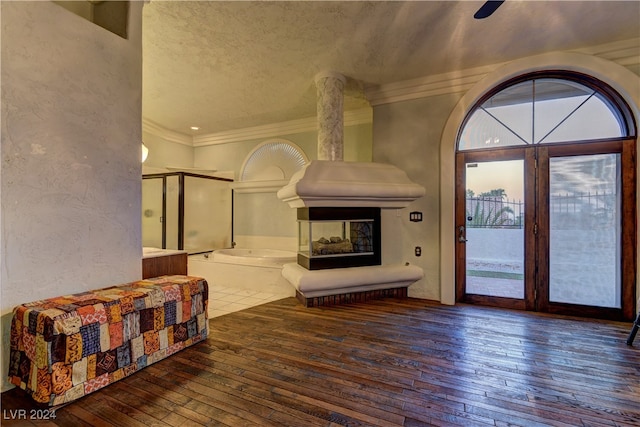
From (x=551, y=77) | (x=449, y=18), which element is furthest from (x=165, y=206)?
(x=551, y=77)

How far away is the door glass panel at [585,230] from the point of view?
306 cm

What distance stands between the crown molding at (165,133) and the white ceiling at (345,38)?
1434 millimetres

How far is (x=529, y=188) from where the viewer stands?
3.32 meters

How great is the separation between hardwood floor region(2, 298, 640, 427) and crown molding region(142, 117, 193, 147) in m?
4.00

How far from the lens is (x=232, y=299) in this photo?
3713 millimetres

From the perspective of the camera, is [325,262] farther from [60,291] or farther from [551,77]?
[551,77]

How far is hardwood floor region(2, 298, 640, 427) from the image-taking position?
157 cm

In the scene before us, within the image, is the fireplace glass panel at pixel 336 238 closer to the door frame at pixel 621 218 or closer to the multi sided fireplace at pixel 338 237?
the multi sided fireplace at pixel 338 237

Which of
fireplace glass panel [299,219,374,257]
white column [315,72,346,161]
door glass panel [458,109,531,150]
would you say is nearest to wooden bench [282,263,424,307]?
fireplace glass panel [299,219,374,257]

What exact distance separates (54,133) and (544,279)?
15.2 feet

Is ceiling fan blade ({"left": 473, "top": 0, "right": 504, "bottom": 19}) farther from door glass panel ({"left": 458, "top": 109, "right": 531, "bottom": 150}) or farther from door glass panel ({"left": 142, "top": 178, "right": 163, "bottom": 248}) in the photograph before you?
door glass panel ({"left": 142, "top": 178, "right": 163, "bottom": 248})

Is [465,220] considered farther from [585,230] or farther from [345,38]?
[345,38]

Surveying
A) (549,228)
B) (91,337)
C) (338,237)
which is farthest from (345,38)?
(91,337)

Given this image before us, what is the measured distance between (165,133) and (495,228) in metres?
5.79
